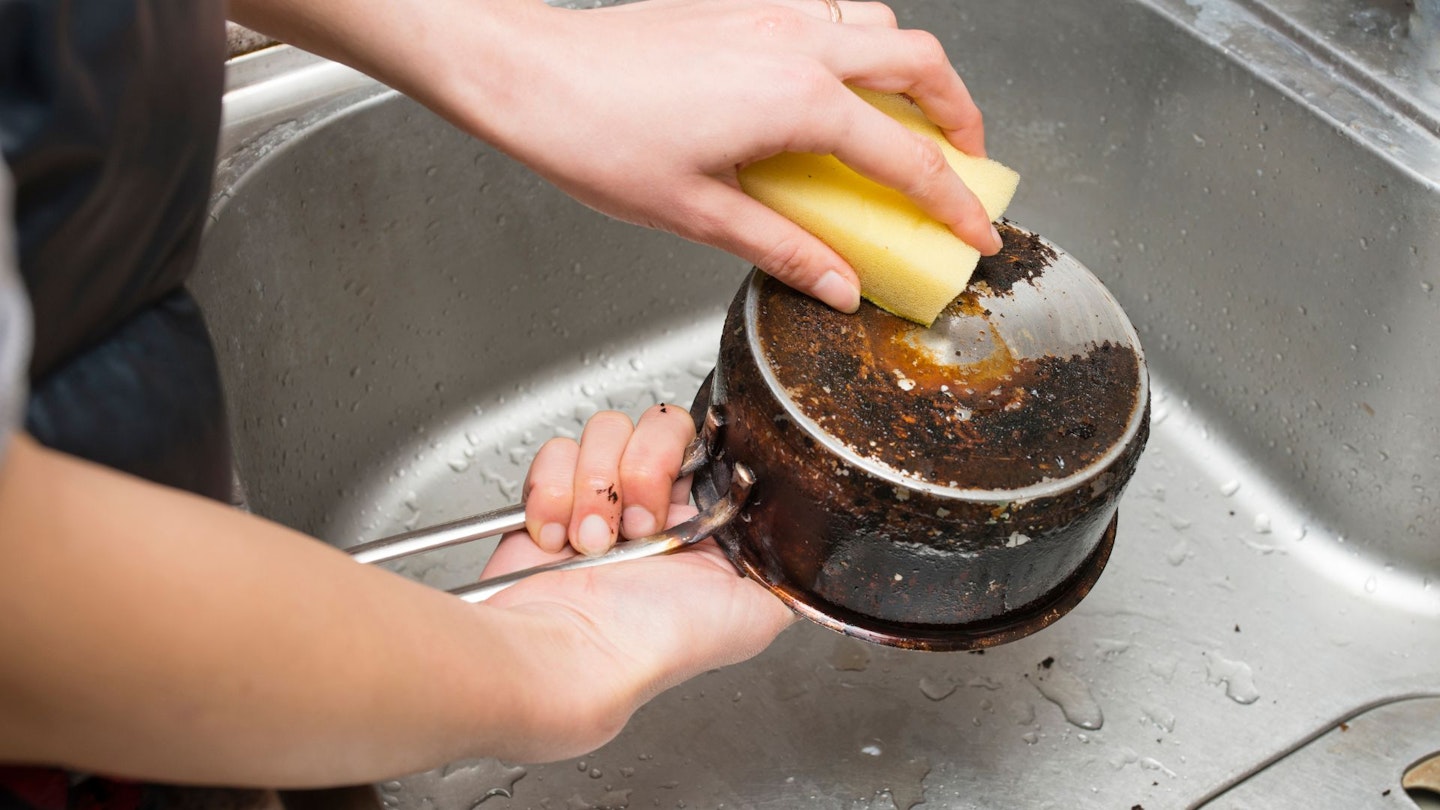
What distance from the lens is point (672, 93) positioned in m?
0.80

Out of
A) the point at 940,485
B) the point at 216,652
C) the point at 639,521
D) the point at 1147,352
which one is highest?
the point at 216,652

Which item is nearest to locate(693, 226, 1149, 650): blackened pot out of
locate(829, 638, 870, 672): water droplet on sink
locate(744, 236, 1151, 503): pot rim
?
locate(744, 236, 1151, 503): pot rim

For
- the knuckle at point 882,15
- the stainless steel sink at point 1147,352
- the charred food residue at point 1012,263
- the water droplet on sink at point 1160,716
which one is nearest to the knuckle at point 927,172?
the charred food residue at point 1012,263

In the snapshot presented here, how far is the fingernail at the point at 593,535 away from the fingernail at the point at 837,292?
26 centimetres

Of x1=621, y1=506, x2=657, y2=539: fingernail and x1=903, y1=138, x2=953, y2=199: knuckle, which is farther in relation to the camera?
x1=621, y1=506, x2=657, y2=539: fingernail

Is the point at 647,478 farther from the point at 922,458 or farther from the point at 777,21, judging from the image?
the point at 777,21

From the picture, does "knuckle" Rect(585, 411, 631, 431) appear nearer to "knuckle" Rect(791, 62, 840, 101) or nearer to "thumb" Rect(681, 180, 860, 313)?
"thumb" Rect(681, 180, 860, 313)

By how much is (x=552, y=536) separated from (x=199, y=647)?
0.51 m

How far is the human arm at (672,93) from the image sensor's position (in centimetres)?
80

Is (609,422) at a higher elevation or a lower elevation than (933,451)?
lower

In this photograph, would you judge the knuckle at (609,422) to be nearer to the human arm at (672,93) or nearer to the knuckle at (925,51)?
the human arm at (672,93)

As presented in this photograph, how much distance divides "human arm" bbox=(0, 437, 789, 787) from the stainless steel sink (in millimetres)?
561

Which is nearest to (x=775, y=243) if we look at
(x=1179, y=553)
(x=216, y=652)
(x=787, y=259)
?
(x=787, y=259)

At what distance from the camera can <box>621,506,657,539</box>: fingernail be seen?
944 mm
